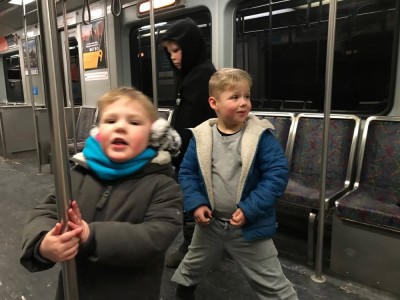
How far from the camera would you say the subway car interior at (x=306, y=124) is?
6.17ft

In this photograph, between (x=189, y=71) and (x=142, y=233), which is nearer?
(x=142, y=233)

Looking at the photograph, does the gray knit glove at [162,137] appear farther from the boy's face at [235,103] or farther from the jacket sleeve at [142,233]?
the boy's face at [235,103]

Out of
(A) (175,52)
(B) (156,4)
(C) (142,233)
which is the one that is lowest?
(C) (142,233)

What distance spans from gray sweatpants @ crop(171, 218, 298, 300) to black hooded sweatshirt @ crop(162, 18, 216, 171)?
A: 682 mm

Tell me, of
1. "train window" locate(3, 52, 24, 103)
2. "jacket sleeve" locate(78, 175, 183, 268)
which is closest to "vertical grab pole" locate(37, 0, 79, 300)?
"jacket sleeve" locate(78, 175, 183, 268)

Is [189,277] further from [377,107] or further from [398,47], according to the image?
[398,47]

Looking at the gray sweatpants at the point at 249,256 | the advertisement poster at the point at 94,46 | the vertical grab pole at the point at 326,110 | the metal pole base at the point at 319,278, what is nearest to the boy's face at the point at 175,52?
the vertical grab pole at the point at 326,110

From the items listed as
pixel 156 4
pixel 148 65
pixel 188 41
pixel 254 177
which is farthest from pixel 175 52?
pixel 148 65

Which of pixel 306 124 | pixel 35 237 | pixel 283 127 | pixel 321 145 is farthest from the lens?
pixel 283 127

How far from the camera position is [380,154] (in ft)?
7.82

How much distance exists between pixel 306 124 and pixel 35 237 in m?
2.40

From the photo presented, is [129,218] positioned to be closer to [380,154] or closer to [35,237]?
[35,237]

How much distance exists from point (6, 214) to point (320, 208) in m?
2.85

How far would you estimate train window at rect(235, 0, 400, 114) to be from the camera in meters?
2.65
